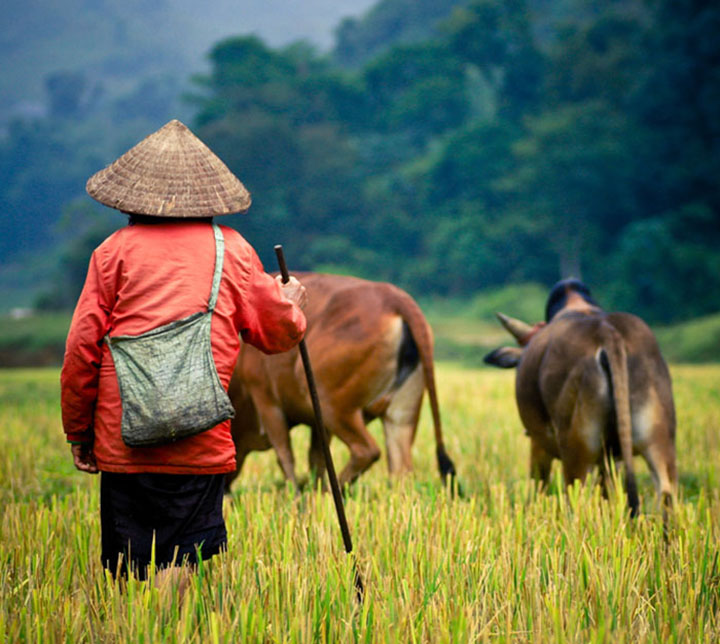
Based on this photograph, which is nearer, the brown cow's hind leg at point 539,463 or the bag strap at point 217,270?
the bag strap at point 217,270

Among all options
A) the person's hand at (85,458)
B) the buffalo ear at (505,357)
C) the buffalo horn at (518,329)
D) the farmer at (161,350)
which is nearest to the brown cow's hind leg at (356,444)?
the buffalo ear at (505,357)

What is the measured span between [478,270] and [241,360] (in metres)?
30.5

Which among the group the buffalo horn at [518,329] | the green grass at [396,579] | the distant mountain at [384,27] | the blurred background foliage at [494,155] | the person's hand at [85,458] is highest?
the distant mountain at [384,27]

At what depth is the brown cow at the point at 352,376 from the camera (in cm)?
502

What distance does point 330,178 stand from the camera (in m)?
40.2

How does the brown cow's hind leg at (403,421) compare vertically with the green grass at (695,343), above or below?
below

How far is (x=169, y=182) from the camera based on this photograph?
2932mm

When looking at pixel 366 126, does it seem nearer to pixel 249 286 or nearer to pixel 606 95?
pixel 606 95

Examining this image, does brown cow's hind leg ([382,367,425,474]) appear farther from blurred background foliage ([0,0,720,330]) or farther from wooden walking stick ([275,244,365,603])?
blurred background foliage ([0,0,720,330])

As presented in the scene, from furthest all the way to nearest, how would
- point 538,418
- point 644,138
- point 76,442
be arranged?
point 644,138 < point 538,418 < point 76,442

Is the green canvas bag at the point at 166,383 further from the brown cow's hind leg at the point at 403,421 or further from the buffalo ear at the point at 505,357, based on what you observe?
the buffalo ear at the point at 505,357

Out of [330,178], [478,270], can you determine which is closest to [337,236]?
[330,178]

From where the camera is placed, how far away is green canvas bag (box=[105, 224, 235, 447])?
8.91ft

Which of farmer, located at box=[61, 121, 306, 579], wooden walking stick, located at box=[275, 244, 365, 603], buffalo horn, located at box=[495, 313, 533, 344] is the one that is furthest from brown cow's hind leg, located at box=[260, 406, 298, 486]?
farmer, located at box=[61, 121, 306, 579]
